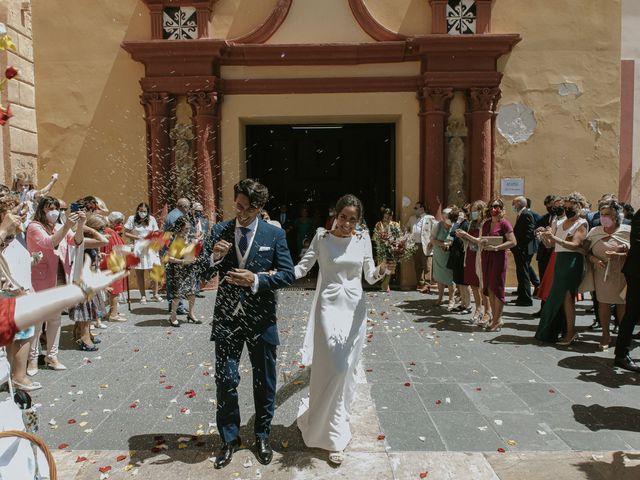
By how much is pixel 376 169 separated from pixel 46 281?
10711 mm

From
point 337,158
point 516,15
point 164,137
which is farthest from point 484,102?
point 164,137

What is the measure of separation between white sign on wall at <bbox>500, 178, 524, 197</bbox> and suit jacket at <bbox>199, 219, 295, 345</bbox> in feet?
30.8

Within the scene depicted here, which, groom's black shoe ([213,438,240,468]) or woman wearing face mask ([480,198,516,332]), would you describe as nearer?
groom's black shoe ([213,438,240,468])

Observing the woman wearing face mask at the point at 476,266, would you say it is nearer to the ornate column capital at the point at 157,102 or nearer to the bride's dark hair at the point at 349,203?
the bride's dark hair at the point at 349,203

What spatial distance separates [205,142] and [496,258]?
6.89 meters

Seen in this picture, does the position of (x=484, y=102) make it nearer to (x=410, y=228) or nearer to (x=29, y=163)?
(x=410, y=228)

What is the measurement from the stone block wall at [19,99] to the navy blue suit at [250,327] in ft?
31.0

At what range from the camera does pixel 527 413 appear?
196 inches

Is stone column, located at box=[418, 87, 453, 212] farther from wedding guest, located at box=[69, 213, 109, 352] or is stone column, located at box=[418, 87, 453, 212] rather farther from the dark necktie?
the dark necktie

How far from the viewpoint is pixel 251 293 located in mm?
4125

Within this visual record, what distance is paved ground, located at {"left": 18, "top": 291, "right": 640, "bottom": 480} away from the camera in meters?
3.99

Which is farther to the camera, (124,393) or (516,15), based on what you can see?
(516,15)

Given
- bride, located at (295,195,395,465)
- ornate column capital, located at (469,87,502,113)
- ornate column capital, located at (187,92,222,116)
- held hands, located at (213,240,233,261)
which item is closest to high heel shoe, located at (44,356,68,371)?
bride, located at (295,195,395,465)

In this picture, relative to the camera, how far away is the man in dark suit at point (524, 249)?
1057cm
